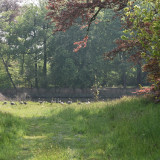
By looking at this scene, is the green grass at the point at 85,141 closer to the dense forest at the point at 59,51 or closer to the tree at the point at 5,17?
the dense forest at the point at 59,51

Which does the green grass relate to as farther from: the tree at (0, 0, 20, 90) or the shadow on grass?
the tree at (0, 0, 20, 90)

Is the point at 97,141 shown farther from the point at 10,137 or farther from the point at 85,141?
the point at 10,137

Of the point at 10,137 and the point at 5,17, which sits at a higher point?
the point at 5,17

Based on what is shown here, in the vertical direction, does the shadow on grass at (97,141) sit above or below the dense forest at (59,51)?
below

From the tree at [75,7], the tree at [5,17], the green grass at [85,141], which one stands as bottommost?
the green grass at [85,141]

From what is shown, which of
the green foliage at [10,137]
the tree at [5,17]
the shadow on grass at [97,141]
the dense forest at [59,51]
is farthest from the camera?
the tree at [5,17]

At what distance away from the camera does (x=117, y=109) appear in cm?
1098

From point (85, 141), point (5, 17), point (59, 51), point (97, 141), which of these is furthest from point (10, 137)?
point (5, 17)

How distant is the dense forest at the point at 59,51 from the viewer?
34406 mm

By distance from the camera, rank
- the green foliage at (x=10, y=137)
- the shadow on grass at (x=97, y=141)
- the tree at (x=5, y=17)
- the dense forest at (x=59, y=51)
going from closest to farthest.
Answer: the shadow on grass at (x=97, y=141)
the green foliage at (x=10, y=137)
the dense forest at (x=59, y=51)
the tree at (x=5, y=17)

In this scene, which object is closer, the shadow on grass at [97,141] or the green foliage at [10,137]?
the shadow on grass at [97,141]

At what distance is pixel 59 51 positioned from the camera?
3425 cm

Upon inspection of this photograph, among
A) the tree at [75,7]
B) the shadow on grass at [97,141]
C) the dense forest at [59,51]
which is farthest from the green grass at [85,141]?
the dense forest at [59,51]

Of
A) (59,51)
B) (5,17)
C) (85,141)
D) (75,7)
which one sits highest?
(5,17)
